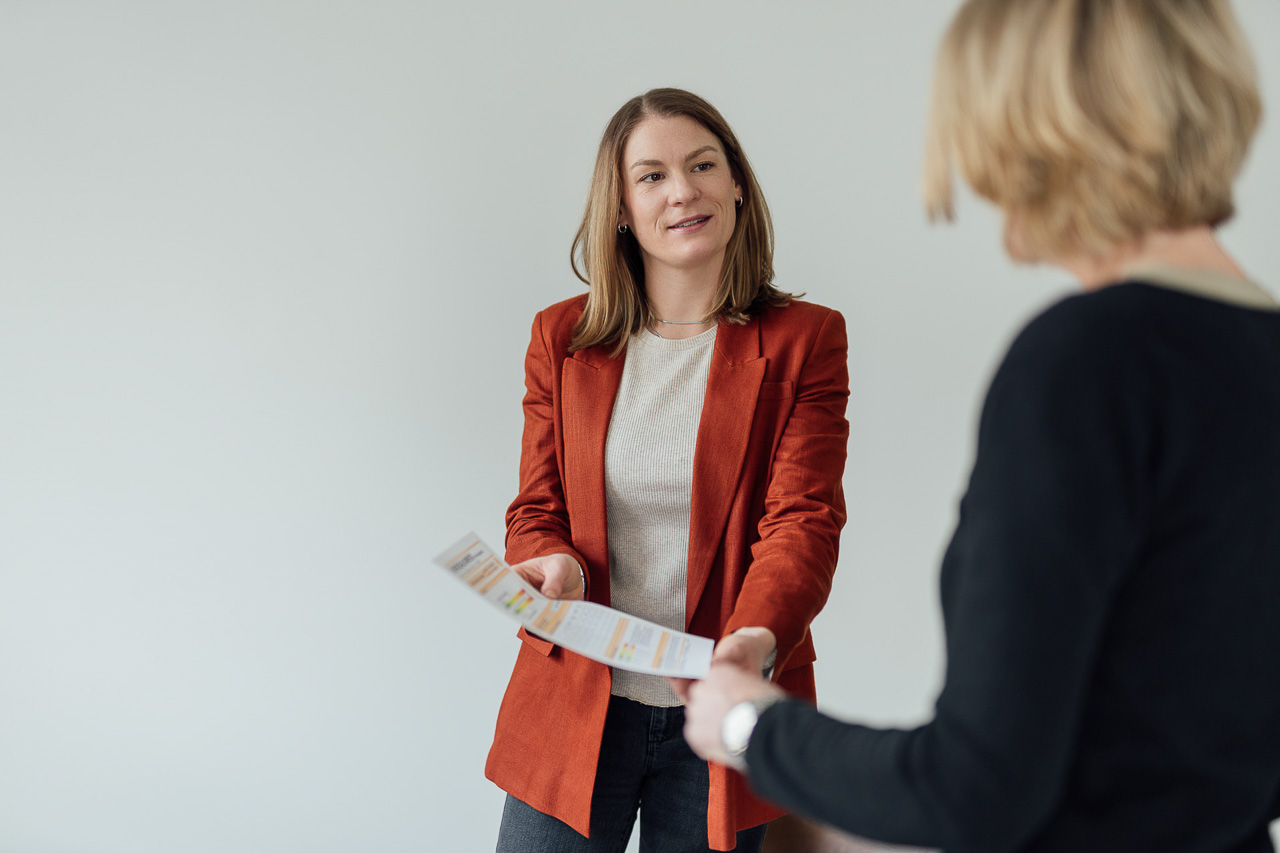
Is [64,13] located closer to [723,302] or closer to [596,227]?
[596,227]

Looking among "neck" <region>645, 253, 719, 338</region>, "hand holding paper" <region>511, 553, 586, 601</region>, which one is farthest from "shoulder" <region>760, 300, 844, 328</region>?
"hand holding paper" <region>511, 553, 586, 601</region>

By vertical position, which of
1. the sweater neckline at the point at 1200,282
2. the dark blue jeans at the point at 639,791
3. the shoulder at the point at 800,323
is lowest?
the dark blue jeans at the point at 639,791

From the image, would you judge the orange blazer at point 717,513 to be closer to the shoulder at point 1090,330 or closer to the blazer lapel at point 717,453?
the blazer lapel at point 717,453

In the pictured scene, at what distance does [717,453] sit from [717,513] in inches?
3.8

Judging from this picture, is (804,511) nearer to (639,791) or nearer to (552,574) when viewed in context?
(552,574)

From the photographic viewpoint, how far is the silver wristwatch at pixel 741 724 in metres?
0.76

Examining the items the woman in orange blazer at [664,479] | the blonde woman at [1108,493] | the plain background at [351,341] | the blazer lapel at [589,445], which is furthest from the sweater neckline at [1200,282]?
the plain background at [351,341]

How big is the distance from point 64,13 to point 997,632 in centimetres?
264

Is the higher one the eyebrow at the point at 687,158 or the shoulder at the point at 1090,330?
the eyebrow at the point at 687,158

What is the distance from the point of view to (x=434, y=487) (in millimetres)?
2303

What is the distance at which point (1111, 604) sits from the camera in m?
0.60

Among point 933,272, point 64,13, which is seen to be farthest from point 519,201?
point 64,13

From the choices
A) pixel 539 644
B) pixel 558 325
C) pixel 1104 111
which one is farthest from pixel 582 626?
pixel 1104 111

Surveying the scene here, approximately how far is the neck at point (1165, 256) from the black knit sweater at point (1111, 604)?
46 mm
